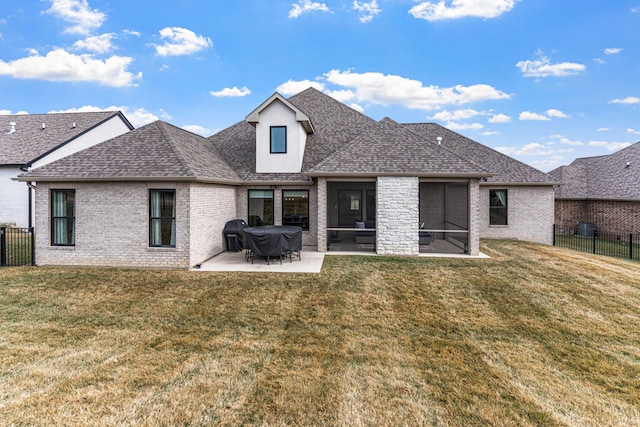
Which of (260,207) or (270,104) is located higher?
(270,104)

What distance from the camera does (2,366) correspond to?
174 inches

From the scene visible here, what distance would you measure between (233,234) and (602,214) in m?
24.7

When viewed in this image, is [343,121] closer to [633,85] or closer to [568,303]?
[568,303]

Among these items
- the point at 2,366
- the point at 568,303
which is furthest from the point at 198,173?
the point at 568,303

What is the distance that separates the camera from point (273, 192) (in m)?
14.5

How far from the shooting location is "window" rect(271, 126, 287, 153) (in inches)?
562

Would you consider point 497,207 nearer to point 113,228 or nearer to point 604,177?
point 604,177

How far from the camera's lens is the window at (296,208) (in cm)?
1430

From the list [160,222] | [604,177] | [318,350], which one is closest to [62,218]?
[160,222]

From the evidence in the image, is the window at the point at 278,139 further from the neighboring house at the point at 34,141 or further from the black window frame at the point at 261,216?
the neighboring house at the point at 34,141

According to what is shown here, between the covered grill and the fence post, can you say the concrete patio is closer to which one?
the covered grill

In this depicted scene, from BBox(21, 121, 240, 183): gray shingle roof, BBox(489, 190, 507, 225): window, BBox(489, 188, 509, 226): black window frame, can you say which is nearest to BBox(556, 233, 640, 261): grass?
BBox(489, 188, 509, 226): black window frame

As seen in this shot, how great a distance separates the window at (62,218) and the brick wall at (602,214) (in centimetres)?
2939

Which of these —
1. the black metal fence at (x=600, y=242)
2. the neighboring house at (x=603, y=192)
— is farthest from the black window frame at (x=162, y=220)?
the neighboring house at (x=603, y=192)
